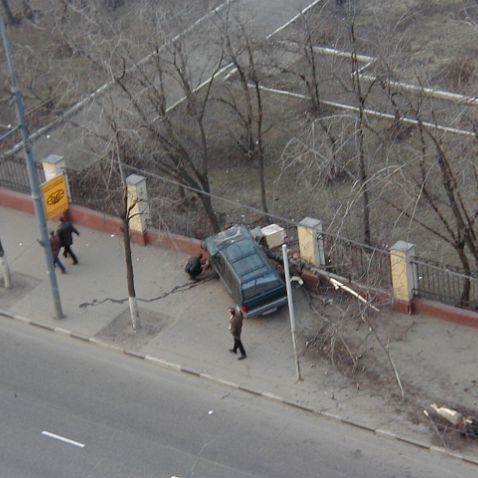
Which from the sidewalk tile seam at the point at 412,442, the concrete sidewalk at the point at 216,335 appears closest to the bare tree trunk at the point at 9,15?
the concrete sidewalk at the point at 216,335

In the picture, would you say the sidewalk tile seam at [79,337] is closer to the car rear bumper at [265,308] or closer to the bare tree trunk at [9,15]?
the car rear bumper at [265,308]

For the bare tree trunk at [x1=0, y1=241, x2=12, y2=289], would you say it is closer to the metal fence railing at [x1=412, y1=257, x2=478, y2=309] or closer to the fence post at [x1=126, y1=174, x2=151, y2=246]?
the fence post at [x1=126, y1=174, x2=151, y2=246]

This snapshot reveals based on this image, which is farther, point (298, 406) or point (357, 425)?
point (298, 406)

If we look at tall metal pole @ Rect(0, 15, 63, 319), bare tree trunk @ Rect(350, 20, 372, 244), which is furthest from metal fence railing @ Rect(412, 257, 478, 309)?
tall metal pole @ Rect(0, 15, 63, 319)

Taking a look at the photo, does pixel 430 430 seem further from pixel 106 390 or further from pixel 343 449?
pixel 106 390

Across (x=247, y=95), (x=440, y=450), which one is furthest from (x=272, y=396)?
(x=247, y=95)

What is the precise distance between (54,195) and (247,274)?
4.76 m

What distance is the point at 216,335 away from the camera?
2523 centimetres

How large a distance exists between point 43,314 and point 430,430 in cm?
937

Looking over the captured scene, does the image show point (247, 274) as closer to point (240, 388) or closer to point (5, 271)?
point (240, 388)

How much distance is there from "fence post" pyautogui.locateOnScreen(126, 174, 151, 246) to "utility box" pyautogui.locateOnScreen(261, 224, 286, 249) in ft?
9.51

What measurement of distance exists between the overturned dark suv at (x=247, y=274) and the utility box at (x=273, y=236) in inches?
26.3

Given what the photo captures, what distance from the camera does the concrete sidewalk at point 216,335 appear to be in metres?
22.7

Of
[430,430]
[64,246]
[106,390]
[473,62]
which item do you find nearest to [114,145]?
[64,246]
